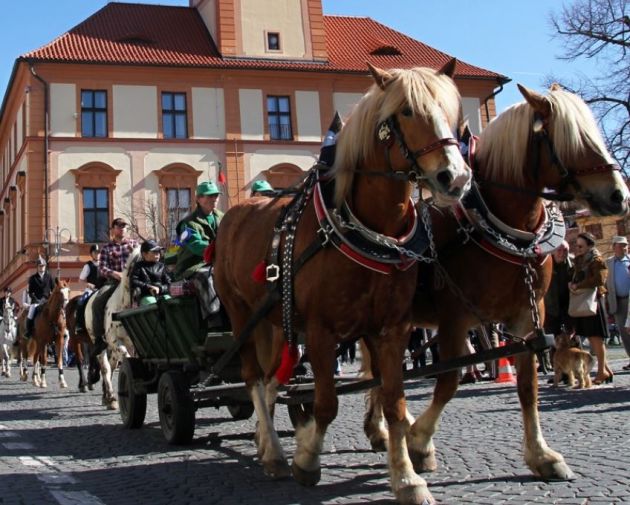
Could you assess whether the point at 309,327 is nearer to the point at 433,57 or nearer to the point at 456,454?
the point at 456,454

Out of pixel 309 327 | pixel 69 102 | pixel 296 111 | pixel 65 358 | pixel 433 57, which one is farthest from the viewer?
pixel 433 57

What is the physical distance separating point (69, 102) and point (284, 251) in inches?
1327

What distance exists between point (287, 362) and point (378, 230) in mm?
1392

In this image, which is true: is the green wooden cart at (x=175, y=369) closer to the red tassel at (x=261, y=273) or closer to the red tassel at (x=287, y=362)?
the red tassel at (x=287, y=362)

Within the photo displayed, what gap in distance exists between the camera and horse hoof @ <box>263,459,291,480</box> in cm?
529

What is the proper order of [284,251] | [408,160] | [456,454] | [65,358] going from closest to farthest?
1. [408,160]
2. [284,251]
3. [456,454]
4. [65,358]

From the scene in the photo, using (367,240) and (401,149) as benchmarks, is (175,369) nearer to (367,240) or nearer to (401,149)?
(367,240)

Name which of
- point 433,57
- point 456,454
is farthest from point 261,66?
point 456,454

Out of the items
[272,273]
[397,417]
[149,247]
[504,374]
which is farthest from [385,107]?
[504,374]

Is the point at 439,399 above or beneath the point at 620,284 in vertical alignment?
beneath

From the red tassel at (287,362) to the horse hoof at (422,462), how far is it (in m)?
1.00

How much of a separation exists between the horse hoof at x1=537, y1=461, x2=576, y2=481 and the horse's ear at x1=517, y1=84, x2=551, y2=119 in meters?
2.10

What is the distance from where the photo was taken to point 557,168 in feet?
16.0

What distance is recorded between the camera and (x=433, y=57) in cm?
4309
